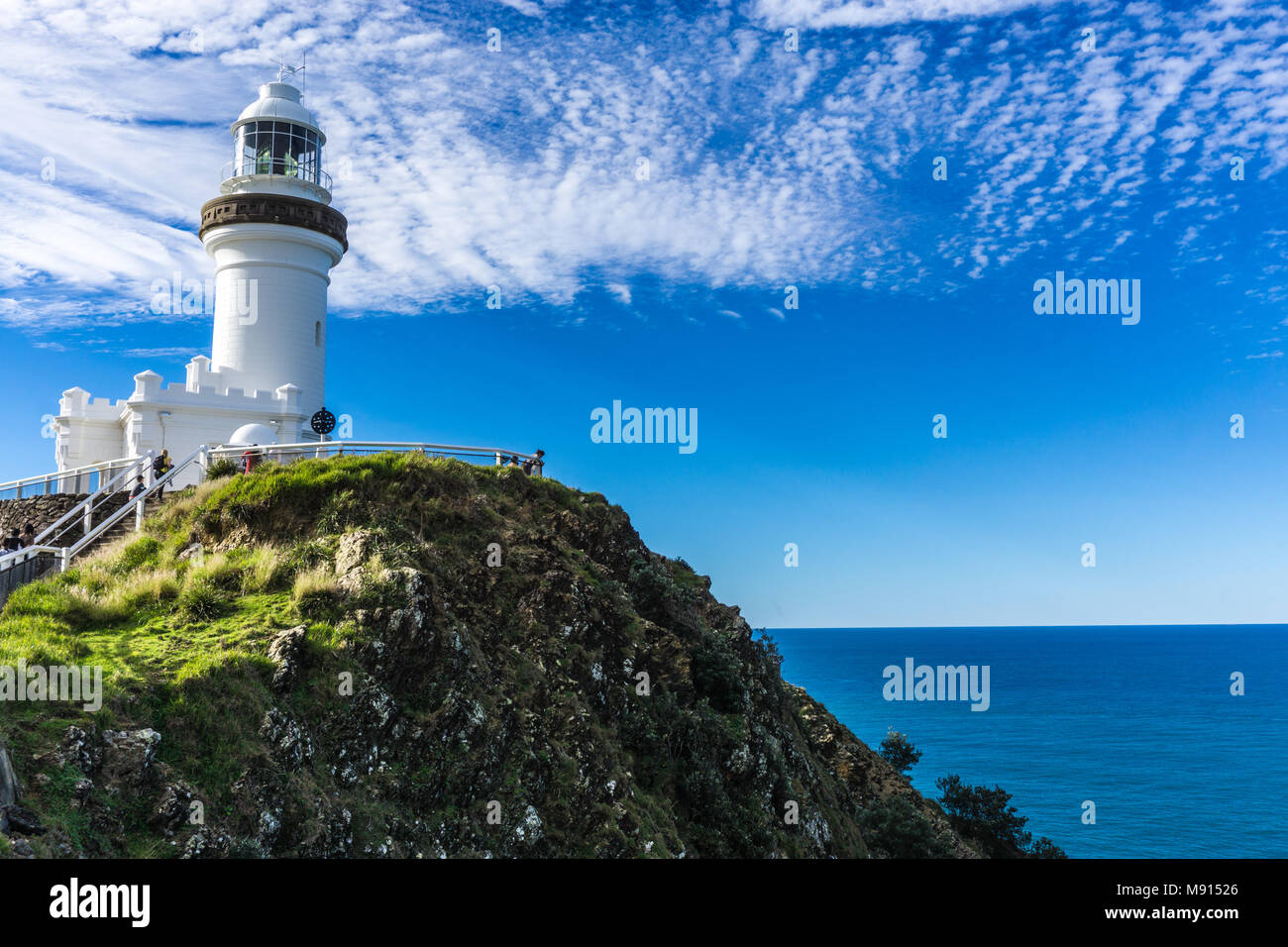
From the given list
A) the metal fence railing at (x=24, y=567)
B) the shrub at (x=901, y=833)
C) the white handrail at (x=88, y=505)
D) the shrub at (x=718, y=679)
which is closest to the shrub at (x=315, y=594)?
the metal fence railing at (x=24, y=567)

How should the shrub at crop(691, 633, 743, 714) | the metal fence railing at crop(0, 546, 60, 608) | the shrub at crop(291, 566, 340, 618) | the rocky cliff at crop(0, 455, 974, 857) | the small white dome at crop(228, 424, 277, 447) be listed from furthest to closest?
the small white dome at crop(228, 424, 277, 447)
the shrub at crop(691, 633, 743, 714)
the metal fence railing at crop(0, 546, 60, 608)
the shrub at crop(291, 566, 340, 618)
the rocky cliff at crop(0, 455, 974, 857)

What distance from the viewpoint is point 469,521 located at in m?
22.4

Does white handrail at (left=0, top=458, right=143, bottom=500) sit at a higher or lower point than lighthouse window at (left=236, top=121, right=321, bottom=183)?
lower

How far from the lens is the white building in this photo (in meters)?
33.8

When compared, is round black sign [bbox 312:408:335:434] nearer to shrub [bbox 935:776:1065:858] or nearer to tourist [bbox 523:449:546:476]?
tourist [bbox 523:449:546:476]

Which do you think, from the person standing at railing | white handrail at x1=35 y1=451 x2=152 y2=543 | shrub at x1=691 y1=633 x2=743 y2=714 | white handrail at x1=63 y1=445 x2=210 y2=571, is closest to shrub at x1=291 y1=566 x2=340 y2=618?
white handrail at x1=63 y1=445 x2=210 y2=571

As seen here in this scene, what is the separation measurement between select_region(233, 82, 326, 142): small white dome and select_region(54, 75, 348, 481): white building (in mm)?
45

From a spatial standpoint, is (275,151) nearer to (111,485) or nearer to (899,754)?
(111,485)

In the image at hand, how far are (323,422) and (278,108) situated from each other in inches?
594

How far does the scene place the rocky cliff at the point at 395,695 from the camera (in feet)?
41.2

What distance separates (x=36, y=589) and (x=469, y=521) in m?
9.42

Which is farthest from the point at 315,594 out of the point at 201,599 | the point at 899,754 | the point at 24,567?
the point at 899,754

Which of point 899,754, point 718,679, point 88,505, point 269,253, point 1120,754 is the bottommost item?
point 1120,754

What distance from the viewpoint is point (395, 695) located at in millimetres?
16406
